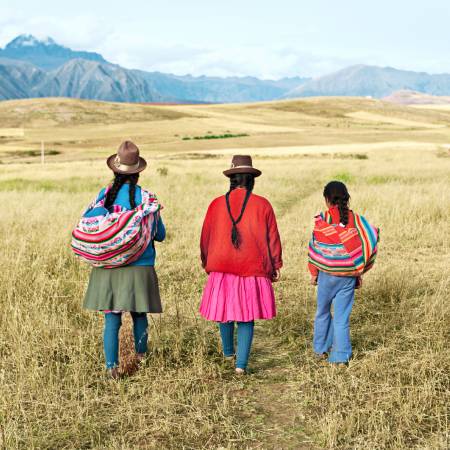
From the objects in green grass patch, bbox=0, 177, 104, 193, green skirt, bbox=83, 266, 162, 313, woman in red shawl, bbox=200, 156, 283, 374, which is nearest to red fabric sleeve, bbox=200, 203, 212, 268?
woman in red shawl, bbox=200, 156, 283, 374

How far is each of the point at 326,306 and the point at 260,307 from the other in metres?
0.79

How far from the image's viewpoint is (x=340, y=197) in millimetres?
5109

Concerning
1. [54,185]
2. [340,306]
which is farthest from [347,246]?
[54,185]

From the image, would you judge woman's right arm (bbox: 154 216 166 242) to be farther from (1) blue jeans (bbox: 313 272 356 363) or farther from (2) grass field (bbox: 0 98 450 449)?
(1) blue jeans (bbox: 313 272 356 363)

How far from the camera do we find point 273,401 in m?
4.56

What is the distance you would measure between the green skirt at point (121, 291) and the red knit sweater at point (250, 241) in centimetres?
70

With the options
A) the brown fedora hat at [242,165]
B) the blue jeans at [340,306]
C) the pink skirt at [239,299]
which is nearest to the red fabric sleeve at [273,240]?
the pink skirt at [239,299]

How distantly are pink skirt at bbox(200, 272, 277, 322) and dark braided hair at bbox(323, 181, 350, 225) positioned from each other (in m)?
0.92

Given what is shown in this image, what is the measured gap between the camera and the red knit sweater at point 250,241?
495cm

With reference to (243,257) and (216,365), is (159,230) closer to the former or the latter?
(243,257)

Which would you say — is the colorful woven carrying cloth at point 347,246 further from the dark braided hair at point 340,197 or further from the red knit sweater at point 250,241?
the red knit sweater at point 250,241

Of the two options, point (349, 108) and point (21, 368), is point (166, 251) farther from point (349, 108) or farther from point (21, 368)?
point (349, 108)

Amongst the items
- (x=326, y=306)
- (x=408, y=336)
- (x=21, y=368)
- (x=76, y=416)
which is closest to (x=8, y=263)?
(x=21, y=368)

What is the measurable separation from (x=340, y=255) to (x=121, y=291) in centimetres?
201
